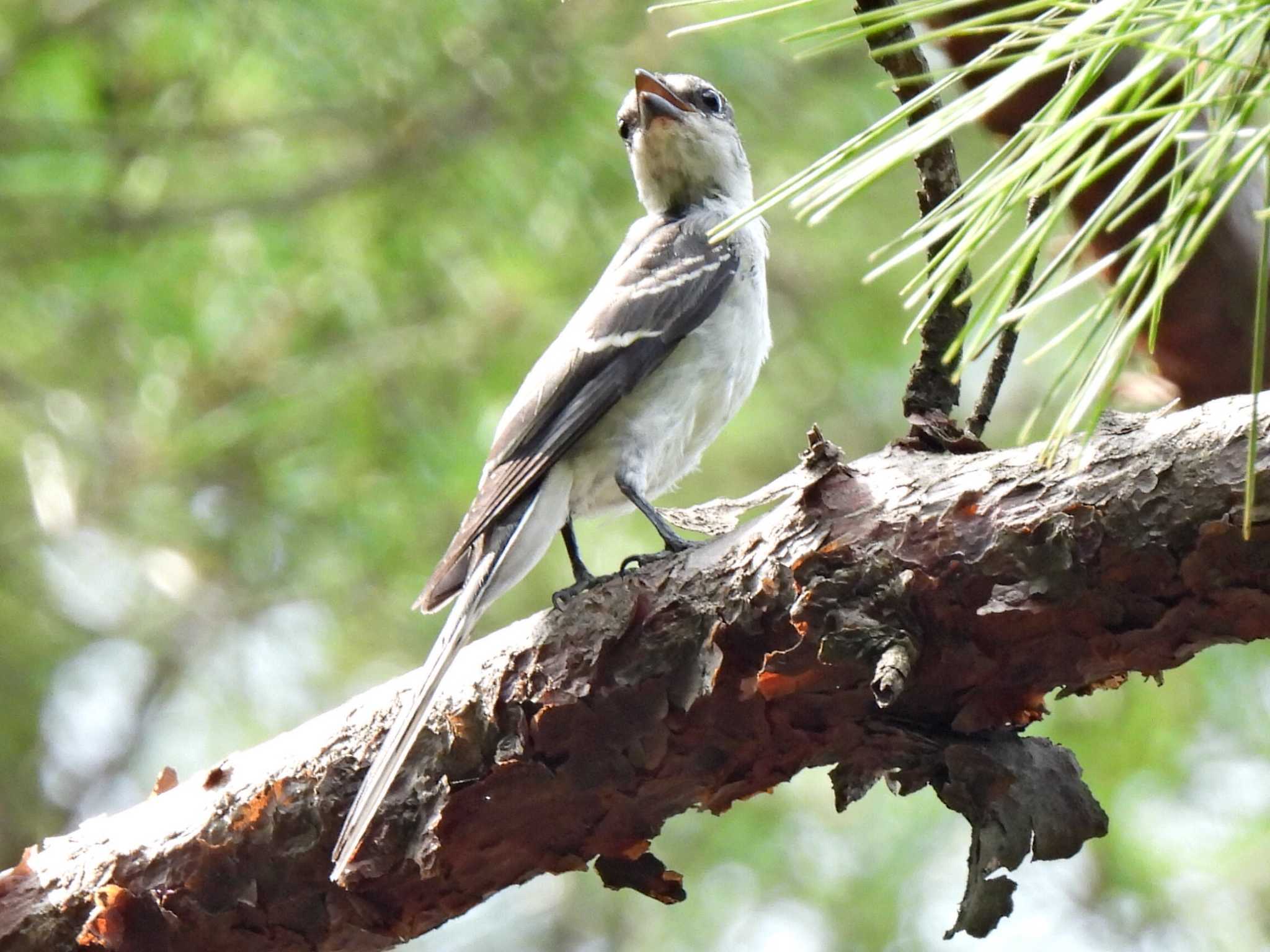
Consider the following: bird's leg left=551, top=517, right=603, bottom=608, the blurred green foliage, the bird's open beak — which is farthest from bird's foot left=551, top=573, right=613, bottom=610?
the blurred green foliage

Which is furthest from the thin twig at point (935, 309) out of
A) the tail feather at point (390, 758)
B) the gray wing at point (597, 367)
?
the tail feather at point (390, 758)

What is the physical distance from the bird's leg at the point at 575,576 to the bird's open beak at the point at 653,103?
3.41 feet

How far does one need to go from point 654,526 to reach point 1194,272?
41.2 inches

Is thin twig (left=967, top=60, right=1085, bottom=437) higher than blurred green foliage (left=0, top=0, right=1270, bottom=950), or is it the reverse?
blurred green foliage (left=0, top=0, right=1270, bottom=950)

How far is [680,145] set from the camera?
3326mm

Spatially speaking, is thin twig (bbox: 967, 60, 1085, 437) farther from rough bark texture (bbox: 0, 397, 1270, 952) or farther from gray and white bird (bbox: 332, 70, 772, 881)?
gray and white bird (bbox: 332, 70, 772, 881)

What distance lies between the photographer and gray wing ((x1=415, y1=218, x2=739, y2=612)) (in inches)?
98.6

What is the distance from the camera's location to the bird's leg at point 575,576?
76.5 inches

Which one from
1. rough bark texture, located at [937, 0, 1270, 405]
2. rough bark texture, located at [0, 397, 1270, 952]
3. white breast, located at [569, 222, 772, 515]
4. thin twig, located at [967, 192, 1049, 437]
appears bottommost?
rough bark texture, located at [0, 397, 1270, 952]

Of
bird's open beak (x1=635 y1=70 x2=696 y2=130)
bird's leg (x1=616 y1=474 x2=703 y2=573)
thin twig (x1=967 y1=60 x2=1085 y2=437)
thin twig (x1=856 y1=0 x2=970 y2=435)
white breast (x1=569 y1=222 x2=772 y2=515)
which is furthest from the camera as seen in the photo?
bird's open beak (x1=635 y1=70 x2=696 y2=130)

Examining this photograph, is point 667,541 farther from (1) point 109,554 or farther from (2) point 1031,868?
(1) point 109,554

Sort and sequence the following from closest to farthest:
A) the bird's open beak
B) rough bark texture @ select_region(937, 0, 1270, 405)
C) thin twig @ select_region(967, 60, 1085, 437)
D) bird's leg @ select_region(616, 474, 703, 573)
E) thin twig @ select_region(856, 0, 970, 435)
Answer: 1. thin twig @ select_region(856, 0, 970, 435)
2. thin twig @ select_region(967, 60, 1085, 437)
3. bird's leg @ select_region(616, 474, 703, 573)
4. rough bark texture @ select_region(937, 0, 1270, 405)
5. the bird's open beak

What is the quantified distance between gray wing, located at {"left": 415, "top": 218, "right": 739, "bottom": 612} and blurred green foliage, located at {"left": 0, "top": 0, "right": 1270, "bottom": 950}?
38.9 inches

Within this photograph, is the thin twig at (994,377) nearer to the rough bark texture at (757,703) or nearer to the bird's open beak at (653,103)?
the rough bark texture at (757,703)
